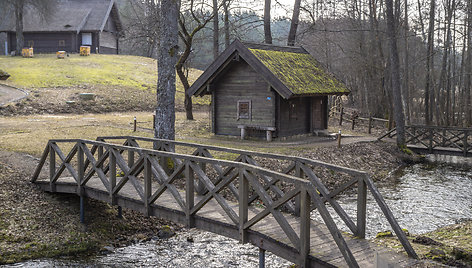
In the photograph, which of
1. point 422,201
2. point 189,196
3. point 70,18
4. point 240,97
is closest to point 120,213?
point 189,196

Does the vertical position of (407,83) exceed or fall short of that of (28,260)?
it exceeds it

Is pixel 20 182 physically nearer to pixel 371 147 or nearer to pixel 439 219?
pixel 439 219

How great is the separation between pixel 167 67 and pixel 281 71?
961cm

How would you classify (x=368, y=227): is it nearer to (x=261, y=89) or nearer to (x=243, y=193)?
(x=243, y=193)

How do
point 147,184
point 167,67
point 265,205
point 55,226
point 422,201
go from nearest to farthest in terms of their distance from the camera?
1. point 265,205
2. point 147,184
3. point 55,226
4. point 167,67
5. point 422,201

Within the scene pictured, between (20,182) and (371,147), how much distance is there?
16.1 m

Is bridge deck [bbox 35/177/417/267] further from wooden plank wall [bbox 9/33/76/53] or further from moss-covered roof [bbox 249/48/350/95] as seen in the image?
wooden plank wall [bbox 9/33/76/53]

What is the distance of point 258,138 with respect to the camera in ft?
79.1

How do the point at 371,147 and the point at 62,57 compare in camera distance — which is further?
the point at 62,57

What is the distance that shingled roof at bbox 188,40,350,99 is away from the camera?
2227cm

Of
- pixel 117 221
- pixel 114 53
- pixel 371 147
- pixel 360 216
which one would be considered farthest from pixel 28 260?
pixel 114 53

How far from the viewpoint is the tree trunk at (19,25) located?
48.0 meters

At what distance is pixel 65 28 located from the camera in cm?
5369

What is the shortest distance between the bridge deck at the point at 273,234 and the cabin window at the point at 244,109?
13.2 metres
